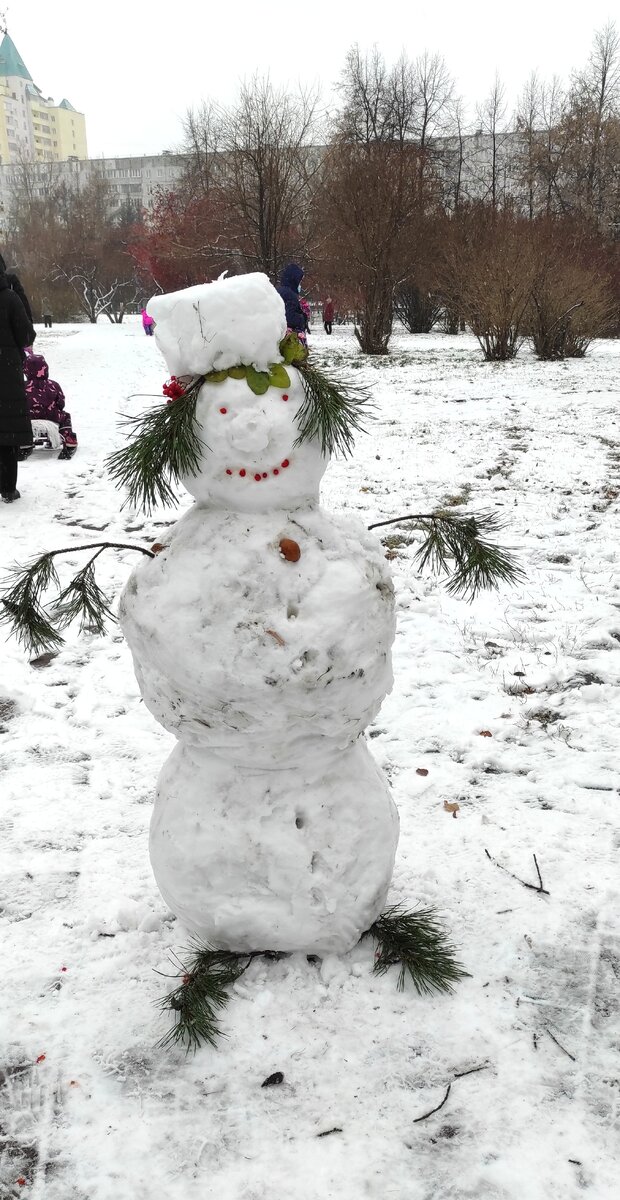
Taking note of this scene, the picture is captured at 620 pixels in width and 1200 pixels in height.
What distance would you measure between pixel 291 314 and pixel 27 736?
2053mm

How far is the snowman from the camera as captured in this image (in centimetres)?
174

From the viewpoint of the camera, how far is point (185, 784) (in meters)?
2.06

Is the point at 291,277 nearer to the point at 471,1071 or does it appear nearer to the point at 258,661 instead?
the point at 258,661

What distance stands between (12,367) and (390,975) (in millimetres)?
5118

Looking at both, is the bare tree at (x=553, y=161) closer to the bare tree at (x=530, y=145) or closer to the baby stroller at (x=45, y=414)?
the bare tree at (x=530, y=145)

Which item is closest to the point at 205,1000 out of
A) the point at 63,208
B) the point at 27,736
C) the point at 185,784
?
the point at 185,784

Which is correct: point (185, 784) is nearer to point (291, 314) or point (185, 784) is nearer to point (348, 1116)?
point (348, 1116)

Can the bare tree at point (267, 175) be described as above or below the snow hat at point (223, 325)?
above

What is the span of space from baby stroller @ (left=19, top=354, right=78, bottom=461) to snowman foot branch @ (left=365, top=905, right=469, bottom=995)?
6.64 metres

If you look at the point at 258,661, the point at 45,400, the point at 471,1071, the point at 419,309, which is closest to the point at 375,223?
the point at 419,309

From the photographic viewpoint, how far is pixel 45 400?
789 centimetres

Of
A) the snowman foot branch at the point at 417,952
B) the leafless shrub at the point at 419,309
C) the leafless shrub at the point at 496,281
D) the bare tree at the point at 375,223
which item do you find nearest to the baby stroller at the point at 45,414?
the snowman foot branch at the point at 417,952

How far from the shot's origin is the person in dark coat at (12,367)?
5727 millimetres

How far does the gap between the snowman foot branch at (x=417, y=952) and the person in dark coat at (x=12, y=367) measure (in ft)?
15.8
